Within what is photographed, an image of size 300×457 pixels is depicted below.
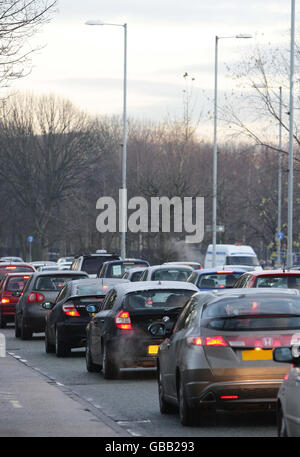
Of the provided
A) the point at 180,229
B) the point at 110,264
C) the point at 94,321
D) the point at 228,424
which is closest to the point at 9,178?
the point at 180,229

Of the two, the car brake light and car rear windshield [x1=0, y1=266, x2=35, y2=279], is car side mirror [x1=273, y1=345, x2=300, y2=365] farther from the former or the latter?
car rear windshield [x1=0, y1=266, x2=35, y2=279]

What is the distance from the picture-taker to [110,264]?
1362 inches

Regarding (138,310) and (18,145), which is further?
(18,145)

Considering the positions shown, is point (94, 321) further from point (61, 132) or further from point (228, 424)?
point (61, 132)

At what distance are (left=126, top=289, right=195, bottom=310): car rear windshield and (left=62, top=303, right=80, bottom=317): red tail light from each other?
4.26 m

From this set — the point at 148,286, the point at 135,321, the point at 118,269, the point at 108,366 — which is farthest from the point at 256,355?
the point at 118,269

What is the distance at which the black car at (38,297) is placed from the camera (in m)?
27.0

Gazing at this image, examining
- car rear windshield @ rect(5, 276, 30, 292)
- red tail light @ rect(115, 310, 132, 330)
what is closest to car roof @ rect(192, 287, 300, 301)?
red tail light @ rect(115, 310, 132, 330)

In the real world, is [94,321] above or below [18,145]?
below

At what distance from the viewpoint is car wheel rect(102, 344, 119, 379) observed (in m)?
17.0

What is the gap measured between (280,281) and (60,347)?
4.23m

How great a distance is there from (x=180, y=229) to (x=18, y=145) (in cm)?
2247

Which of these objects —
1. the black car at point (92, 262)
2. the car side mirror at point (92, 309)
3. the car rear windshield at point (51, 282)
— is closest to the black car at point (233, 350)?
the car side mirror at point (92, 309)
